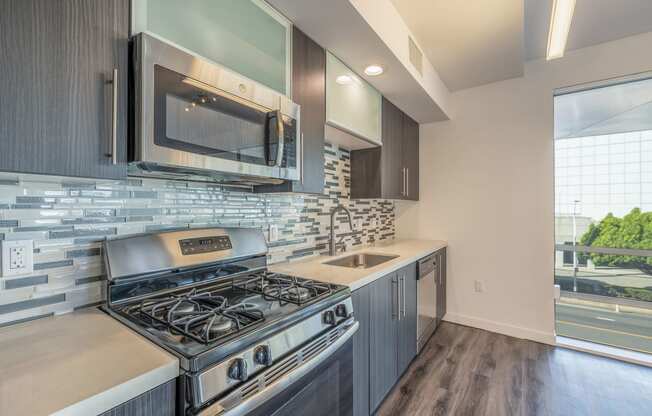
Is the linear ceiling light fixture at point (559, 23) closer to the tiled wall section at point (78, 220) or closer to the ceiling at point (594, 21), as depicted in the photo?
the ceiling at point (594, 21)

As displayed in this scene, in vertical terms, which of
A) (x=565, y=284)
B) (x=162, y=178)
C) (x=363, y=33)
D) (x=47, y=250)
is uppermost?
(x=363, y=33)

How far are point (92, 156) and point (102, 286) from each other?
1.80 ft

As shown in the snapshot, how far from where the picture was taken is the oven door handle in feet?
2.56

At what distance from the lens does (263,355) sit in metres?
0.92

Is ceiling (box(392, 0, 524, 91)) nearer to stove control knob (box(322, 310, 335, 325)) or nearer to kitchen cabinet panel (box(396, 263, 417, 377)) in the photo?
kitchen cabinet panel (box(396, 263, 417, 377))

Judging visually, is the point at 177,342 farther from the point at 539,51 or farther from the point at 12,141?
the point at 539,51

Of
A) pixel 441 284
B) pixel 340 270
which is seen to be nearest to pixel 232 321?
pixel 340 270

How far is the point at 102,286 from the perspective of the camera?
113 cm

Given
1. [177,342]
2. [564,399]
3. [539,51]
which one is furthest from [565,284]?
[177,342]

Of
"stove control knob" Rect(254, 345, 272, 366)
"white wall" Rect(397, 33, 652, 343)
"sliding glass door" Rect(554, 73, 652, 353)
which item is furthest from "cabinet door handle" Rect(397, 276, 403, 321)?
"sliding glass door" Rect(554, 73, 652, 353)

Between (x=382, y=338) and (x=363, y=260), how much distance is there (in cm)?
79

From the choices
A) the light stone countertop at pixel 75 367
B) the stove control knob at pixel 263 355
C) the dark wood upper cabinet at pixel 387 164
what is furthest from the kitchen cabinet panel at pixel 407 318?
the light stone countertop at pixel 75 367

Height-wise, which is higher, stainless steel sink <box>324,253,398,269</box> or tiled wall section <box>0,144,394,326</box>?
tiled wall section <box>0,144,394,326</box>

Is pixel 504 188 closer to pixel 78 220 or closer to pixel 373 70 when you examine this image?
pixel 373 70
